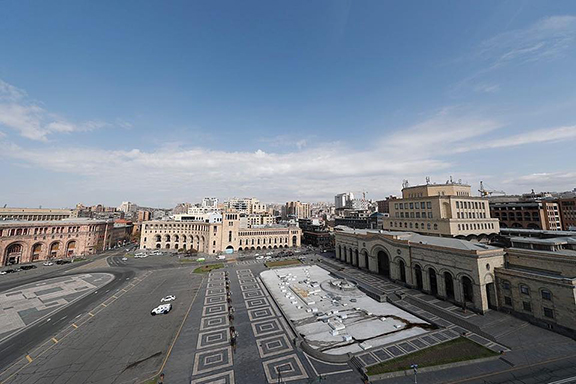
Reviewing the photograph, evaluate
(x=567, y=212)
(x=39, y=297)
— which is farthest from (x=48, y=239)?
(x=567, y=212)

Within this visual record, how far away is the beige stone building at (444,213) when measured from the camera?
6321 cm

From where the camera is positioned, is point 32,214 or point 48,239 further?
point 32,214

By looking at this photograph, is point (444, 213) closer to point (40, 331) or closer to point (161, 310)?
point (161, 310)

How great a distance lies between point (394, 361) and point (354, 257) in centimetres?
4684

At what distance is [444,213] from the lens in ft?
210

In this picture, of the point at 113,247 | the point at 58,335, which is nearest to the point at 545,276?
the point at 58,335

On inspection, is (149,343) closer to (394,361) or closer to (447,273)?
(394,361)

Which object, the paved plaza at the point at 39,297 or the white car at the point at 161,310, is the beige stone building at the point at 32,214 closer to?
the paved plaza at the point at 39,297

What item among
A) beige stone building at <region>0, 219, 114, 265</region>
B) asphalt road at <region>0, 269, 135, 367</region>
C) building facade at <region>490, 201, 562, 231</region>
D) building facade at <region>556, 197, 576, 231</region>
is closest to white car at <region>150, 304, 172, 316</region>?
asphalt road at <region>0, 269, 135, 367</region>

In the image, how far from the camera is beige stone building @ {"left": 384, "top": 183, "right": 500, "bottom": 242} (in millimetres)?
63213

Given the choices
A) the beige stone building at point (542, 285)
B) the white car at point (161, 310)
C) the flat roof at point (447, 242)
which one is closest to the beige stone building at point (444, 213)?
the flat roof at point (447, 242)

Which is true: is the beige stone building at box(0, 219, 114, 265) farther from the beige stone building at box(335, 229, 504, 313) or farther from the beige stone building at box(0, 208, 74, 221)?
the beige stone building at box(335, 229, 504, 313)

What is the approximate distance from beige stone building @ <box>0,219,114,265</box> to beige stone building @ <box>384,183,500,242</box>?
422ft

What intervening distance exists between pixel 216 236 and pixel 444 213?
88544mm
